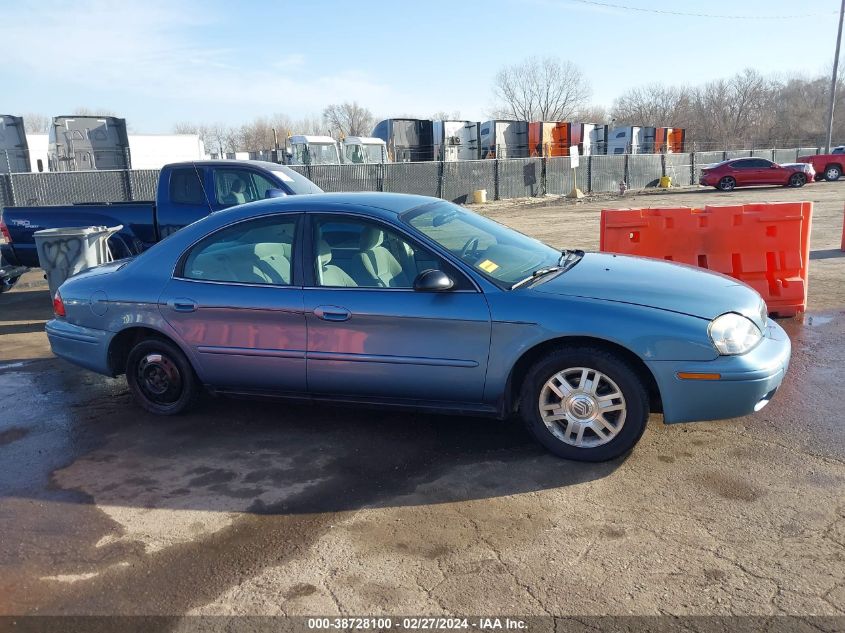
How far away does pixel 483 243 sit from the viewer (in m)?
4.72

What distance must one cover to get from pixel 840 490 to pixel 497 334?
198 cm

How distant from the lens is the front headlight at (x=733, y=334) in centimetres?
385

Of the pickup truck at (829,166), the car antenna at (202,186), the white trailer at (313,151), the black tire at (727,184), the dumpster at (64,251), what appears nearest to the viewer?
the dumpster at (64,251)

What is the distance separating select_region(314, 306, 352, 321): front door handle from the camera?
14.3 ft

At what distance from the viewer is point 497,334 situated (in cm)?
405

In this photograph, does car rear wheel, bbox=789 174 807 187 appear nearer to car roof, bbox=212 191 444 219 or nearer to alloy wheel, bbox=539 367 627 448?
car roof, bbox=212 191 444 219

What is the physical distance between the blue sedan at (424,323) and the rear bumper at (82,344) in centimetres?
1

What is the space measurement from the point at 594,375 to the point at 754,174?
30453mm

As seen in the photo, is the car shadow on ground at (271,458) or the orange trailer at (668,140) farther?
the orange trailer at (668,140)

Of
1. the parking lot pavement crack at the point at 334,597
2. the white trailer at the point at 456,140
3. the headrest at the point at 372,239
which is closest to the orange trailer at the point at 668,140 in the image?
the white trailer at the point at 456,140

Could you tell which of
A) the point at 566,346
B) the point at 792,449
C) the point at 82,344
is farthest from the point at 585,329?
the point at 82,344

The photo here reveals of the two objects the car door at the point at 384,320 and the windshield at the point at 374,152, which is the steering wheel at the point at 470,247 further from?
the windshield at the point at 374,152

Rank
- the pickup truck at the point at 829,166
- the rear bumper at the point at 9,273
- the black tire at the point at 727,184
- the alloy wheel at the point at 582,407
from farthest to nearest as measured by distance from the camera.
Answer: the pickup truck at the point at 829,166 → the black tire at the point at 727,184 → the rear bumper at the point at 9,273 → the alloy wheel at the point at 582,407

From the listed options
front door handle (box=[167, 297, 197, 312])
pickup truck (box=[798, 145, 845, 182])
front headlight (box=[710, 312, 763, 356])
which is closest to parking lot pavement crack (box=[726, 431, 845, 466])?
front headlight (box=[710, 312, 763, 356])
